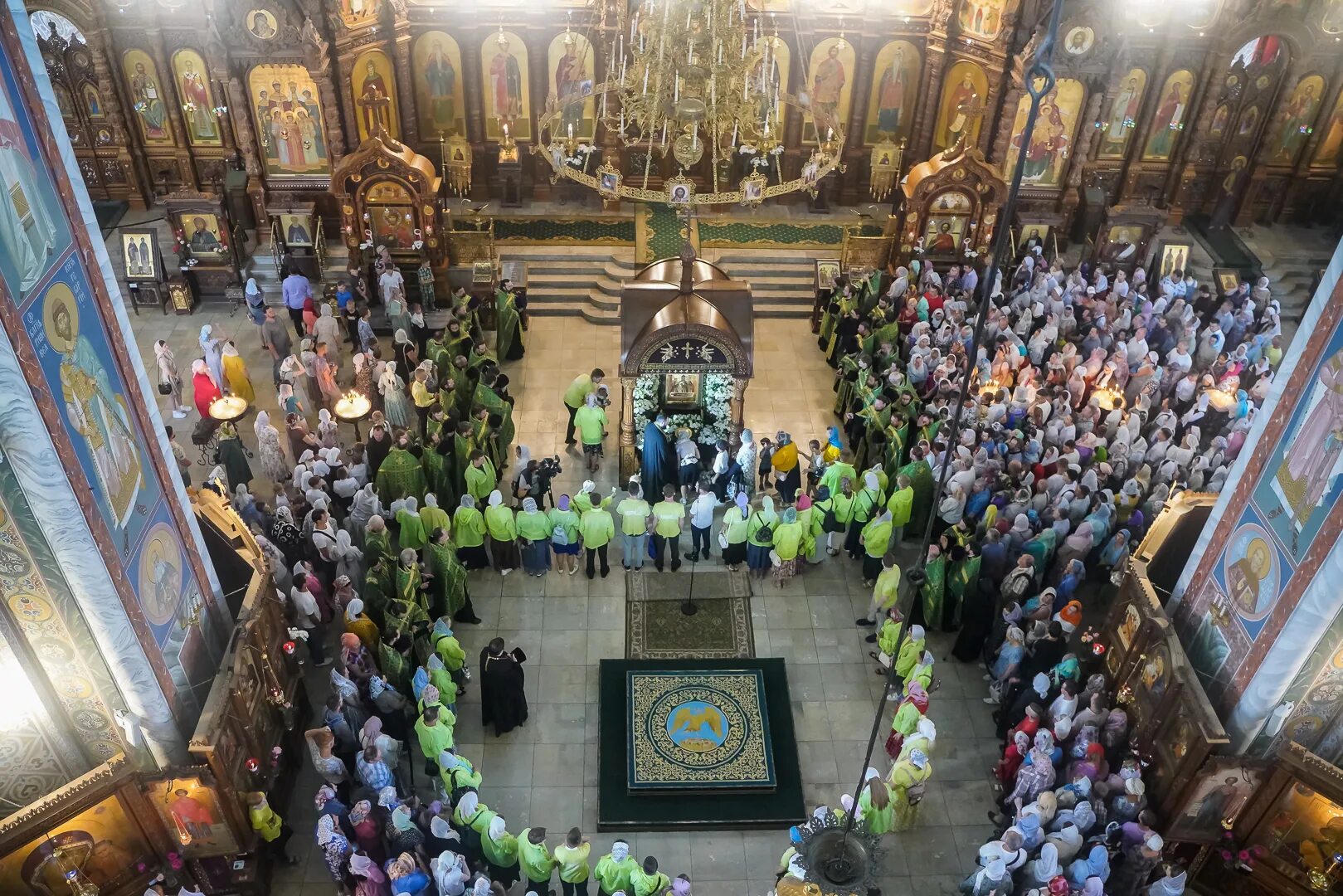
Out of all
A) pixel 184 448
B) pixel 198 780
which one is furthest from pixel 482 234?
pixel 198 780

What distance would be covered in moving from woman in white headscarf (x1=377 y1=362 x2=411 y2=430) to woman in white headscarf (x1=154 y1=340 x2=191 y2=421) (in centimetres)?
370

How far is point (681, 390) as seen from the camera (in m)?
16.1

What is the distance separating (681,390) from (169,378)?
27.6 ft

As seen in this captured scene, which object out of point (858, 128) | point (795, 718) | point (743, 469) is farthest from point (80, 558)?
point (858, 128)

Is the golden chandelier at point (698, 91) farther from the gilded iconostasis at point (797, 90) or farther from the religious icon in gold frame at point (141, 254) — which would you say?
the religious icon in gold frame at point (141, 254)

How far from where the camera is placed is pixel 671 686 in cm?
1316

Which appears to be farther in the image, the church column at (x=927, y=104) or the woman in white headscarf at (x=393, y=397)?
the church column at (x=927, y=104)

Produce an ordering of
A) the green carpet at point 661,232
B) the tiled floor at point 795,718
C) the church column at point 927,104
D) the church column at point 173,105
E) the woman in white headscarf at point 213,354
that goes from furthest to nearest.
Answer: the church column at point 927,104, the green carpet at point 661,232, the church column at point 173,105, the woman in white headscarf at point 213,354, the tiled floor at point 795,718

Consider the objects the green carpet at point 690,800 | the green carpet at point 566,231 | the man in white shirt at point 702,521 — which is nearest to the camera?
the green carpet at point 690,800

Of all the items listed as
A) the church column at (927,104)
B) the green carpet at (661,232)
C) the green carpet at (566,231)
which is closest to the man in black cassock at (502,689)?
the green carpet at (661,232)

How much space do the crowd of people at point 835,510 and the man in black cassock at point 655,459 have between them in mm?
44

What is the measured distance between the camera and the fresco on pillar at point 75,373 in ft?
24.6

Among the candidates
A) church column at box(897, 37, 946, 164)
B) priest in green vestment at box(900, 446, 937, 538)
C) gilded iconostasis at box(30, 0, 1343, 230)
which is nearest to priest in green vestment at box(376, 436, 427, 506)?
priest in green vestment at box(900, 446, 937, 538)

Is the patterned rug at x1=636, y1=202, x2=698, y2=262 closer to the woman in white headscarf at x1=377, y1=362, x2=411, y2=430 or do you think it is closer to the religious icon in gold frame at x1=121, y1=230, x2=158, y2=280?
the woman in white headscarf at x1=377, y1=362, x2=411, y2=430
